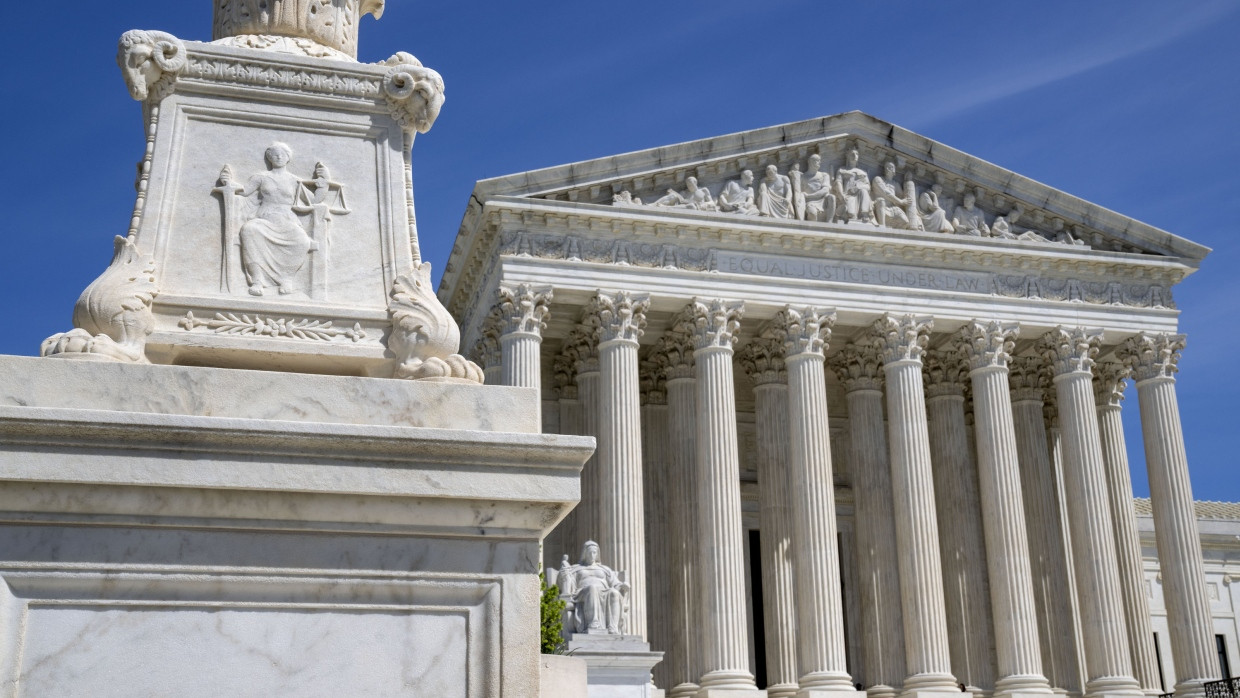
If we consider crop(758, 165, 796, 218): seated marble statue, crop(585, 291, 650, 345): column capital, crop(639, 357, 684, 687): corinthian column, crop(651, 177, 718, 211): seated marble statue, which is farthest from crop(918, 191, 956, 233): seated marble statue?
crop(585, 291, 650, 345): column capital

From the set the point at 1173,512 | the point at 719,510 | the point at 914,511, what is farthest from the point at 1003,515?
the point at 719,510

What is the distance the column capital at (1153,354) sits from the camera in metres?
43.8

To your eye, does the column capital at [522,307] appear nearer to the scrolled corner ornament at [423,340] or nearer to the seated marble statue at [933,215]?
the seated marble statue at [933,215]

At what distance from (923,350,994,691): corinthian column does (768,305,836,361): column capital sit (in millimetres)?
5928

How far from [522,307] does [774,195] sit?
892cm

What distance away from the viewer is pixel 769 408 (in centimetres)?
4281

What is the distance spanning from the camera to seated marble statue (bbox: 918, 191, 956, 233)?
1689 inches

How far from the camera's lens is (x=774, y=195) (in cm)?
4181

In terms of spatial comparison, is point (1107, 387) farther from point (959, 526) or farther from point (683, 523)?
point (683, 523)

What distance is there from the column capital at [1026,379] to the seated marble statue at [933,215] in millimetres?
6099

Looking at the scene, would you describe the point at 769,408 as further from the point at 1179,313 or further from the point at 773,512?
the point at 1179,313

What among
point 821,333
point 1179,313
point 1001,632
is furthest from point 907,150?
point 1001,632

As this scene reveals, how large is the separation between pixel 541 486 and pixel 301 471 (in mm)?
924

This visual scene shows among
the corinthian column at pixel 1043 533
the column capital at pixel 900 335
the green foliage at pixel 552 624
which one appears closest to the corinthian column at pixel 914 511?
the column capital at pixel 900 335
